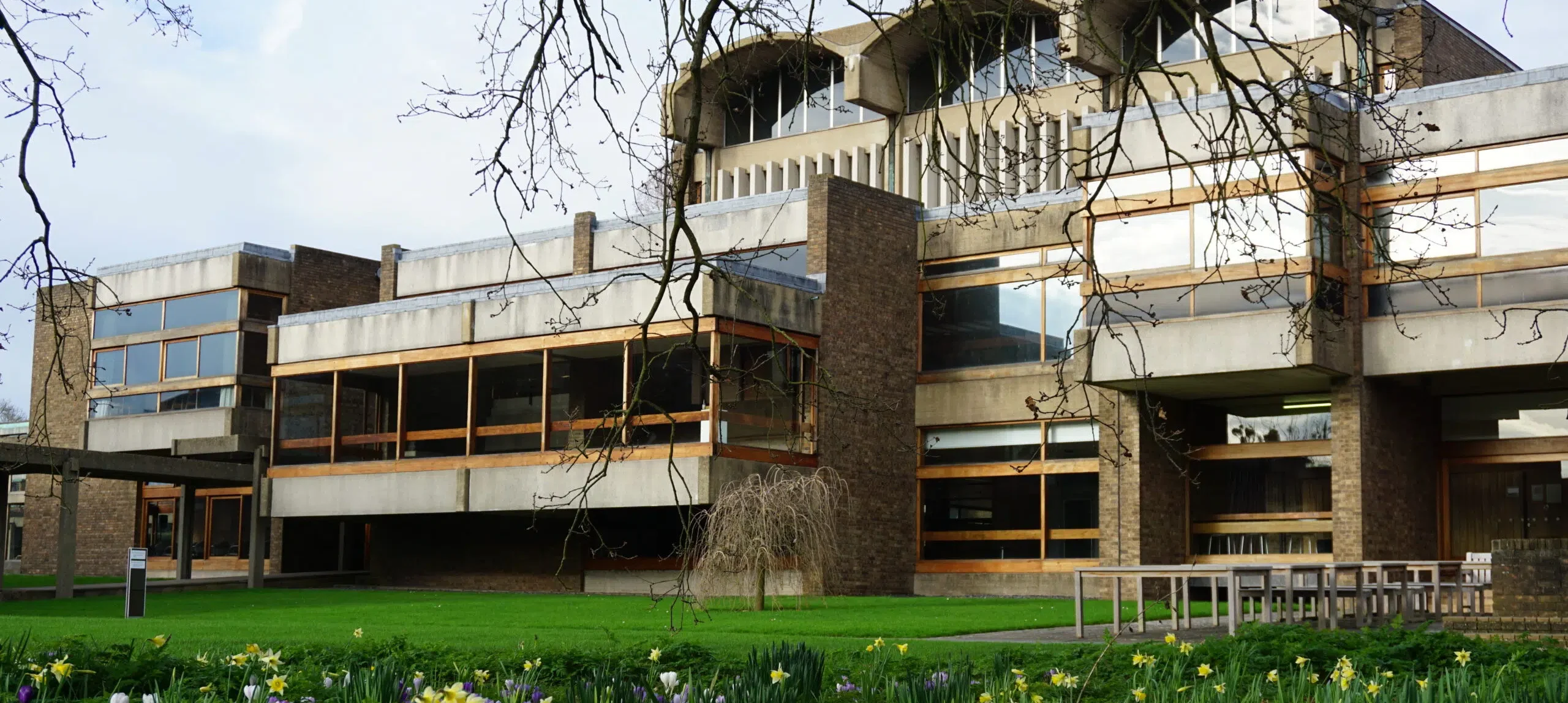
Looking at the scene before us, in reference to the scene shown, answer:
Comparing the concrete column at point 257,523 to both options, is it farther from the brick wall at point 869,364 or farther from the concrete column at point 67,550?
the brick wall at point 869,364

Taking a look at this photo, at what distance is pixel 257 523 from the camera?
32188 mm

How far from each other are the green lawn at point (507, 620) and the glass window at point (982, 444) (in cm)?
330

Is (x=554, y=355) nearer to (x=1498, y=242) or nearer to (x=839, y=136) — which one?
(x=839, y=136)

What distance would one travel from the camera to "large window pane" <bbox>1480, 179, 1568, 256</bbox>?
70.4 ft

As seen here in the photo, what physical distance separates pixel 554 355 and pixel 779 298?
14.0 feet

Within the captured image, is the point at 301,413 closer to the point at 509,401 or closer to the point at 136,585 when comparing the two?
the point at 509,401

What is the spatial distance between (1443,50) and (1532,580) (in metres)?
16.1

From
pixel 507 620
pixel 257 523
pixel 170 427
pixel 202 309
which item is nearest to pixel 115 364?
pixel 170 427

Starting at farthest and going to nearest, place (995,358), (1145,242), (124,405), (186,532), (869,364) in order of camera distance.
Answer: (124,405), (186,532), (995,358), (869,364), (1145,242)

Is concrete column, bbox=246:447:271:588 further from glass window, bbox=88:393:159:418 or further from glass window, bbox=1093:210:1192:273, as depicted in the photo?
glass window, bbox=1093:210:1192:273

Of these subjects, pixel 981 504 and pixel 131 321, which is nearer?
pixel 981 504

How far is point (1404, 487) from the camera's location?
78.8 feet

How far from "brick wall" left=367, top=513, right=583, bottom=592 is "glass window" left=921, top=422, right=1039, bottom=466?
6755mm

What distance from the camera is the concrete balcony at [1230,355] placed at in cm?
2242
